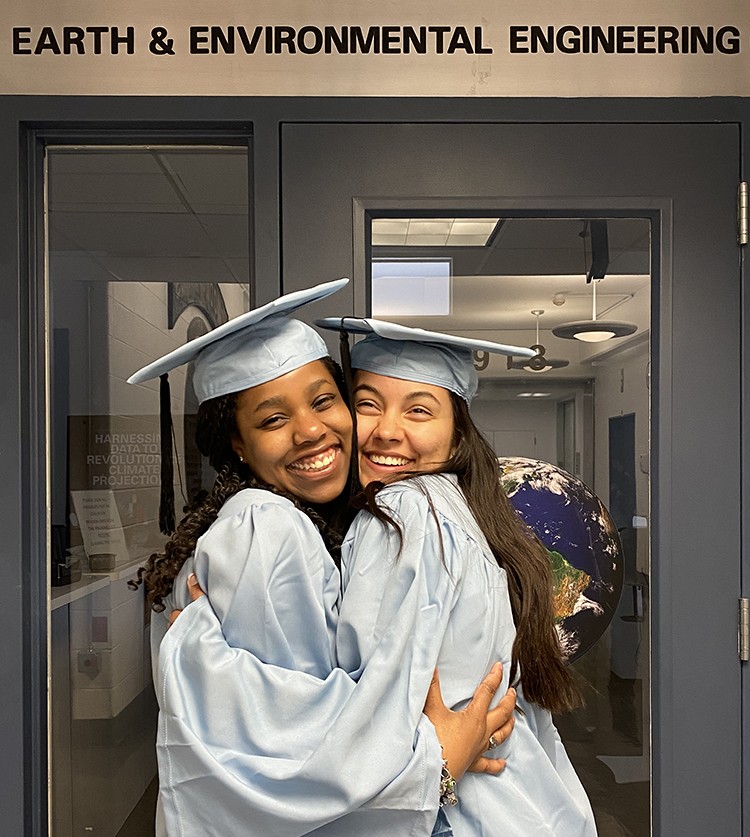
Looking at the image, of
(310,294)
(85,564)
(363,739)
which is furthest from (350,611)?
(85,564)

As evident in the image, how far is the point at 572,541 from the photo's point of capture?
1922 mm

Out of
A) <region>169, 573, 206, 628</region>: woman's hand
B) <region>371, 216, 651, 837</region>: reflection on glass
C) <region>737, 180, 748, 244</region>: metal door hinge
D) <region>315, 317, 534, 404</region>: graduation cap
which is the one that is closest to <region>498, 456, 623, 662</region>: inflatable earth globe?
<region>371, 216, 651, 837</region>: reflection on glass

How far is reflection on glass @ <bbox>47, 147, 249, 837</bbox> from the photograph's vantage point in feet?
6.41

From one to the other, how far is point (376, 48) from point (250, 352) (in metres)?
0.83

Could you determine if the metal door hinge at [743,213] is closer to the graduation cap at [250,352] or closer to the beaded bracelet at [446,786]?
the graduation cap at [250,352]

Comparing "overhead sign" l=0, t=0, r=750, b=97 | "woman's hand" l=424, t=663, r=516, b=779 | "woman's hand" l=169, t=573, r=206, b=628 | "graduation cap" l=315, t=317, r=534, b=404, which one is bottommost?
"woman's hand" l=424, t=663, r=516, b=779

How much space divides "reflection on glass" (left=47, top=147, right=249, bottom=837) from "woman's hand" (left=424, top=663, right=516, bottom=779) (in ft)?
2.49

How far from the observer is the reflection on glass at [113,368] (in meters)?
1.95

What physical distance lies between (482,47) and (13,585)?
57.1 inches

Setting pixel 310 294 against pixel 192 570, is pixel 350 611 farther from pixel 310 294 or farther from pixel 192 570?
pixel 310 294

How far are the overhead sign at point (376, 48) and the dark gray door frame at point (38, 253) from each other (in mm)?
62

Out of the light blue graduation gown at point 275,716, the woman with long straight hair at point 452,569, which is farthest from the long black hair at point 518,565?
the light blue graduation gown at point 275,716

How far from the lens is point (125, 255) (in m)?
1.97

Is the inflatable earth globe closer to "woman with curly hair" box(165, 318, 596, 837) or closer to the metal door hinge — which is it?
"woman with curly hair" box(165, 318, 596, 837)
